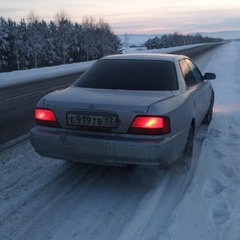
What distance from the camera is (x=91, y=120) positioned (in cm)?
407

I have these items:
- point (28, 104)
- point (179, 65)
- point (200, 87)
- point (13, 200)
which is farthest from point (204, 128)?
point (28, 104)

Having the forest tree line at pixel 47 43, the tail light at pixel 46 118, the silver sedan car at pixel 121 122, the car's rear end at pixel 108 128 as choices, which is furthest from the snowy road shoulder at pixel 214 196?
the forest tree line at pixel 47 43

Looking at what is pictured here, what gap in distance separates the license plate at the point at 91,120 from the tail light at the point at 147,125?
0.22m

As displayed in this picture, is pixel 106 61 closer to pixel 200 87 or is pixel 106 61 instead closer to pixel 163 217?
pixel 200 87

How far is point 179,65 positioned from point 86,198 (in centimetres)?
239

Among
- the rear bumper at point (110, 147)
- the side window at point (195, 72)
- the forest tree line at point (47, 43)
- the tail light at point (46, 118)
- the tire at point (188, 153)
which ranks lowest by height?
the forest tree line at point (47, 43)

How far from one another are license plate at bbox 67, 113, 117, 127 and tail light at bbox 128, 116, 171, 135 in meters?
0.22

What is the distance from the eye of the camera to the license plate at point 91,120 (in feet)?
13.2

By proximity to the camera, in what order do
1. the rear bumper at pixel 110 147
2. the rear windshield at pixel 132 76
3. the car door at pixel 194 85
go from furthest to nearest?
the car door at pixel 194 85
the rear windshield at pixel 132 76
the rear bumper at pixel 110 147

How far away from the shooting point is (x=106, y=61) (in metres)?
5.45

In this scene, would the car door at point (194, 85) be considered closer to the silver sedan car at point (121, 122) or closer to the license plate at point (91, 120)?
the silver sedan car at point (121, 122)

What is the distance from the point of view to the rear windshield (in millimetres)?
4801

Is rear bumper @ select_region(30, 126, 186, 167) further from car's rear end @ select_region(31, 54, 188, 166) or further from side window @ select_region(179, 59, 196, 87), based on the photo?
side window @ select_region(179, 59, 196, 87)

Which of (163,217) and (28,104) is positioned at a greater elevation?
(163,217)
